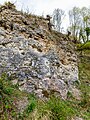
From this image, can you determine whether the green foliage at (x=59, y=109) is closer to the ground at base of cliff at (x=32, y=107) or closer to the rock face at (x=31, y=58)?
the ground at base of cliff at (x=32, y=107)

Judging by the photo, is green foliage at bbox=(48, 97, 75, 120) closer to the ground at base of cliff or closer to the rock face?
the ground at base of cliff

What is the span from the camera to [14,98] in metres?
9.94

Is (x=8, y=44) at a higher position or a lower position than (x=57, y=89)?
higher

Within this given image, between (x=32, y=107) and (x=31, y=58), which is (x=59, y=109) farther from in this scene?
(x=31, y=58)

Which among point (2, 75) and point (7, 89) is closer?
point (7, 89)

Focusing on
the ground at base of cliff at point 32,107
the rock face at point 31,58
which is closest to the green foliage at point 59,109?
the ground at base of cliff at point 32,107

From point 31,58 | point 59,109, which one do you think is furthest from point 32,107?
point 31,58

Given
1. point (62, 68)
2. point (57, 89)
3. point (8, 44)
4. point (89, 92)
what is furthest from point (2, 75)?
point (89, 92)

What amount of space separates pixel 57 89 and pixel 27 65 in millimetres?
1498

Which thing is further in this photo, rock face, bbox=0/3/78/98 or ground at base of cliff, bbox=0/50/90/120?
rock face, bbox=0/3/78/98

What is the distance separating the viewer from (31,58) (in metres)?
12.1

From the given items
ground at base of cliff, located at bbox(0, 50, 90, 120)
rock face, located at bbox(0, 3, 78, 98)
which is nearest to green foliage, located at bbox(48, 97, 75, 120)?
ground at base of cliff, located at bbox(0, 50, 90, 120)

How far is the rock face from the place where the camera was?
1142cm

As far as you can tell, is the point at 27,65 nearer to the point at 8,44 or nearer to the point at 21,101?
the point at 8,44
